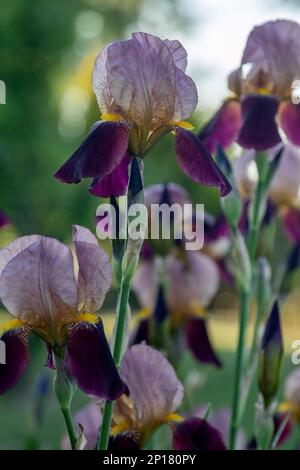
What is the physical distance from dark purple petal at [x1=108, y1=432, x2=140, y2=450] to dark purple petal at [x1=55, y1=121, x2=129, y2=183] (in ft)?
1.04

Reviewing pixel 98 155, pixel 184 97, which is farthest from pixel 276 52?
pixel 98 155

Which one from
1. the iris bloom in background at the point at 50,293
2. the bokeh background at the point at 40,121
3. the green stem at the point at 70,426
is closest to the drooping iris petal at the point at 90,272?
the iris bloom in background at the point at 50,293

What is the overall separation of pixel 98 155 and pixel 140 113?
0.08 meters

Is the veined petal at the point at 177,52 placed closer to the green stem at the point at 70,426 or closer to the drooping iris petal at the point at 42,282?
the drooping iris petal at the point at 42,282

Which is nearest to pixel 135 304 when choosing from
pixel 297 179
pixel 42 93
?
pixel 42 93

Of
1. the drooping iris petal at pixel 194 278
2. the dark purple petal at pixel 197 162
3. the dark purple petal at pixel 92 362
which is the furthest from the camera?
the drooping iris petal at pixel 194 278

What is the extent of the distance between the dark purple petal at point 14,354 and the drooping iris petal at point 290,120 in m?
0.56

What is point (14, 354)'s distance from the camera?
852 mm

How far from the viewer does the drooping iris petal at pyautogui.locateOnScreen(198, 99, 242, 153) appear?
1.28m

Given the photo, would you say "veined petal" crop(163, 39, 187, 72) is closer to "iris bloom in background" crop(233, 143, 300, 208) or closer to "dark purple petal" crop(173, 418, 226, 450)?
"dark purple petal" crop(173, 418, 226, 450)

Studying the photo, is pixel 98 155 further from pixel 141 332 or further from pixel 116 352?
pixel 141 332

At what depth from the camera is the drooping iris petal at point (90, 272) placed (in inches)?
33.7
